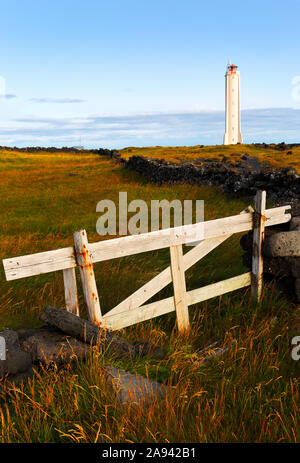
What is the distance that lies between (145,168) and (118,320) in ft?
70.9

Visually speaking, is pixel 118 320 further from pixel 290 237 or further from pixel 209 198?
pixel 209 198

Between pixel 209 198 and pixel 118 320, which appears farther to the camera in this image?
pixel 209 198

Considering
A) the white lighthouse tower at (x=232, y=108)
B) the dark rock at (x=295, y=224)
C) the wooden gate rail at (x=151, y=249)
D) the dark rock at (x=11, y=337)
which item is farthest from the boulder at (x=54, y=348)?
the white lighthouse tower at (x=232, y=108)

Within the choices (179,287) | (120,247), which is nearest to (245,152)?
(179,287)

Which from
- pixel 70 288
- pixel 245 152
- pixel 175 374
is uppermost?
pixel 245 152

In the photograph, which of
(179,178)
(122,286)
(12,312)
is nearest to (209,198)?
(179,178)

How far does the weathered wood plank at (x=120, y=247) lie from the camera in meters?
4.22

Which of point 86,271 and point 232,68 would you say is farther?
point 232,68

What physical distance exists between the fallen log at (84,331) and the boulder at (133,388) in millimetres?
461

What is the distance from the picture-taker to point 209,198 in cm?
1680

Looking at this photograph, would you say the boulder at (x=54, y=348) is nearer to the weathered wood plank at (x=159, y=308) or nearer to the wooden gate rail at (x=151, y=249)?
the wooden gate rail at (x=151, y=249)

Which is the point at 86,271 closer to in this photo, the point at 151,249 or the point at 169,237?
the point at 151,249

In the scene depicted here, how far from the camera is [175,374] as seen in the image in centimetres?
395

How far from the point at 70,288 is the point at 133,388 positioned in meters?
1.64
